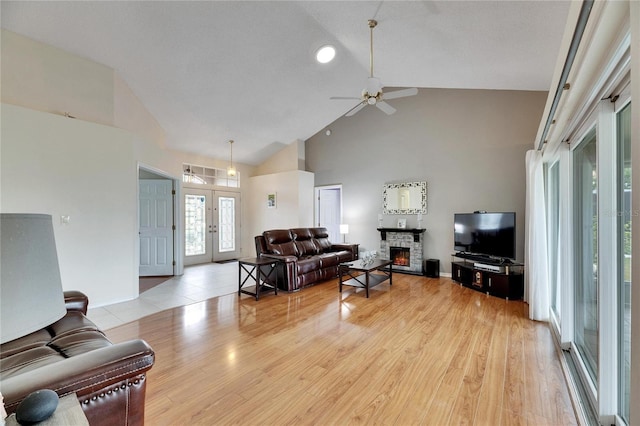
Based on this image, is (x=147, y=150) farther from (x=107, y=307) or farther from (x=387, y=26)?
(x=387, y=26)

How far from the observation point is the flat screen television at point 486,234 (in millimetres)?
4215

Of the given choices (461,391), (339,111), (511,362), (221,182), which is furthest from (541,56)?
(221,182)

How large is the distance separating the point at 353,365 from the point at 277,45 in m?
4.51

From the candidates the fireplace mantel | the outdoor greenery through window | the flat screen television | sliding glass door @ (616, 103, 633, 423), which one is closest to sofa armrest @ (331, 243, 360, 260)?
the fireplace mantel

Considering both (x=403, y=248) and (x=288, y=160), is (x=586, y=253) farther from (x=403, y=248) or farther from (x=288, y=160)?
(x=288, y=160)

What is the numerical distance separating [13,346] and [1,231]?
151cm

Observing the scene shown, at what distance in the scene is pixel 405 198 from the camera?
232 inches

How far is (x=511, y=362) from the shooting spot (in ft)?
7.57

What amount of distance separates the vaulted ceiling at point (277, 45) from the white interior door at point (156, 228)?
1.21 m

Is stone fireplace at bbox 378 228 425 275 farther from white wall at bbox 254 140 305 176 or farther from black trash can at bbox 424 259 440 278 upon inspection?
white wall at bbox 254 140 305 176

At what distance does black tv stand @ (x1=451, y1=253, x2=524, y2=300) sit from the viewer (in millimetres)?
3951

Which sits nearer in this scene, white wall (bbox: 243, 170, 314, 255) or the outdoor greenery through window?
the outdoor greenery through window

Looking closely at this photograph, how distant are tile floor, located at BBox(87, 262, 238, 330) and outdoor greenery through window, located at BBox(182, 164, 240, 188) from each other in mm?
2277

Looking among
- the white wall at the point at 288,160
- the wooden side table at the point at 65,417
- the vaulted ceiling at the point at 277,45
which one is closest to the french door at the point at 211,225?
the white wall at the point at 288,160
